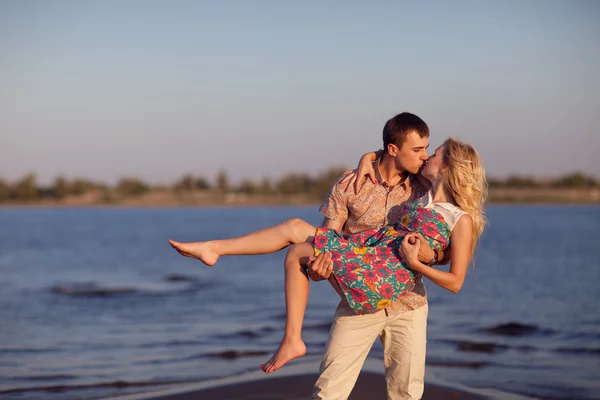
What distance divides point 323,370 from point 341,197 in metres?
1.06

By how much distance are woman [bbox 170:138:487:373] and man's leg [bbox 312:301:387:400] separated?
0.18 metres

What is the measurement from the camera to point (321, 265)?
4.14 metres

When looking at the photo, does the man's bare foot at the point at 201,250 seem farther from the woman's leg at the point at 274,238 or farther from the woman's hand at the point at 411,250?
the woman's hand at the point at 411,250

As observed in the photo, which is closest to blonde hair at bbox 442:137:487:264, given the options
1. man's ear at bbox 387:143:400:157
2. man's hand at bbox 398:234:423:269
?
man's ear at bbox 387:143:400:157

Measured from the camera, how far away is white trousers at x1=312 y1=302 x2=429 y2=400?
4414mm

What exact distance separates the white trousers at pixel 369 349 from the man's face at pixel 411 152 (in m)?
0.89

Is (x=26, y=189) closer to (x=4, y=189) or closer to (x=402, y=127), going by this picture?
(x=4, y=189)

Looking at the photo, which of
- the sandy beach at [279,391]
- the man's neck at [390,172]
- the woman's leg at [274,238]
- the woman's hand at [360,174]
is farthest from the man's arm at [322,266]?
the sandy beach at [279,391]

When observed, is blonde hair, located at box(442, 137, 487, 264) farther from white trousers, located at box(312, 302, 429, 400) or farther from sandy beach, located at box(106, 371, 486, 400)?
sandy beach, located at box(106, 371, 486, 400)

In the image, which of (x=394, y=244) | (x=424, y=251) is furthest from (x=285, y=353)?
(x=424, y=251)

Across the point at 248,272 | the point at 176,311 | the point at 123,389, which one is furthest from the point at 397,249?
the point at 248,272

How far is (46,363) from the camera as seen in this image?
991 centimetres

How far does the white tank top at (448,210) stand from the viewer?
4.38 metres

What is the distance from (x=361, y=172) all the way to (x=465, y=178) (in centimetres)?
64
